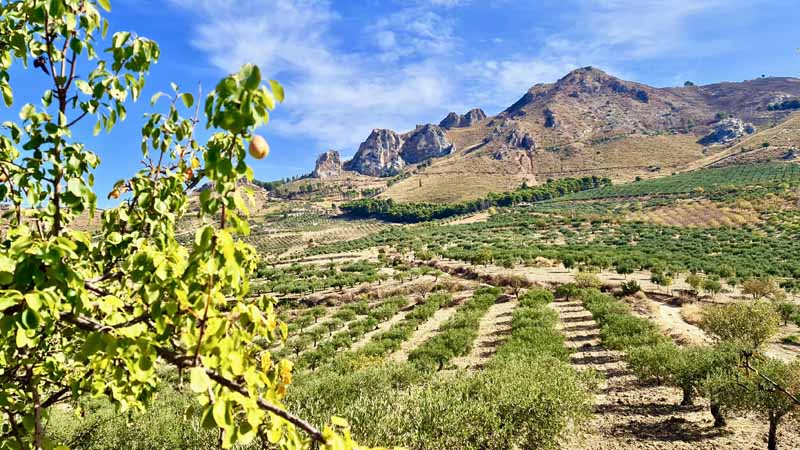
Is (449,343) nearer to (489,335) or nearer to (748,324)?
(489,335)

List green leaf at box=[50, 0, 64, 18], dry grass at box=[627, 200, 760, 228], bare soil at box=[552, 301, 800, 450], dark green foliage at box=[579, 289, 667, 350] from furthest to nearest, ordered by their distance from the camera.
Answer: dry grass at box=[627, 200, 760, 228], dark green foliage at box=[579, 289, 667, 350], bare soil at box=[552, 301, 800, 450], green leaf at box=[50, 0, 64, 18]

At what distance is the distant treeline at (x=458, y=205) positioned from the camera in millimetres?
141625

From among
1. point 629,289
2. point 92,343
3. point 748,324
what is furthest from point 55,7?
point 629,289

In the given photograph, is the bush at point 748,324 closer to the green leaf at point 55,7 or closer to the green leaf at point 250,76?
the green leaf at point 250,76

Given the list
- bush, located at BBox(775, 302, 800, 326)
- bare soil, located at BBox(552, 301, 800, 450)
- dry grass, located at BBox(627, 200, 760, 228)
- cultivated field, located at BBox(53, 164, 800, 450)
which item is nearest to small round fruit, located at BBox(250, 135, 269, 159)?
cultivated field, located at BBox(53, 164, 800, 450)

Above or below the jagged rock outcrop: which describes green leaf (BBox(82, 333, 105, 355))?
below

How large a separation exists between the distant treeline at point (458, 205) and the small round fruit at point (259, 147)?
136m

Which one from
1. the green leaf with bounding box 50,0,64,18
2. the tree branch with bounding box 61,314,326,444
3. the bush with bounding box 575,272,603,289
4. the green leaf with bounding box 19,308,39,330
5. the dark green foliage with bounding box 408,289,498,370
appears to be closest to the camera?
the green leaf with bounding box 19,308,39,330

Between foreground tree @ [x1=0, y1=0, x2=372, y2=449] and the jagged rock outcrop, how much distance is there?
245 metres

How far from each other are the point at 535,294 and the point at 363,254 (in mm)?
47826

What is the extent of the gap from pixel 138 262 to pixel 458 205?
142 meters

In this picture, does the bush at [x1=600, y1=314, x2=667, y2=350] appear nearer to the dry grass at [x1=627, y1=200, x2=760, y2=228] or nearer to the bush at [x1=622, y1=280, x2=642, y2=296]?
the bush at [x1=622, y1=280, x2=642, y2=296]

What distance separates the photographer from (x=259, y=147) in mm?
1932

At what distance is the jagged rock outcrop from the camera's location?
189 m
